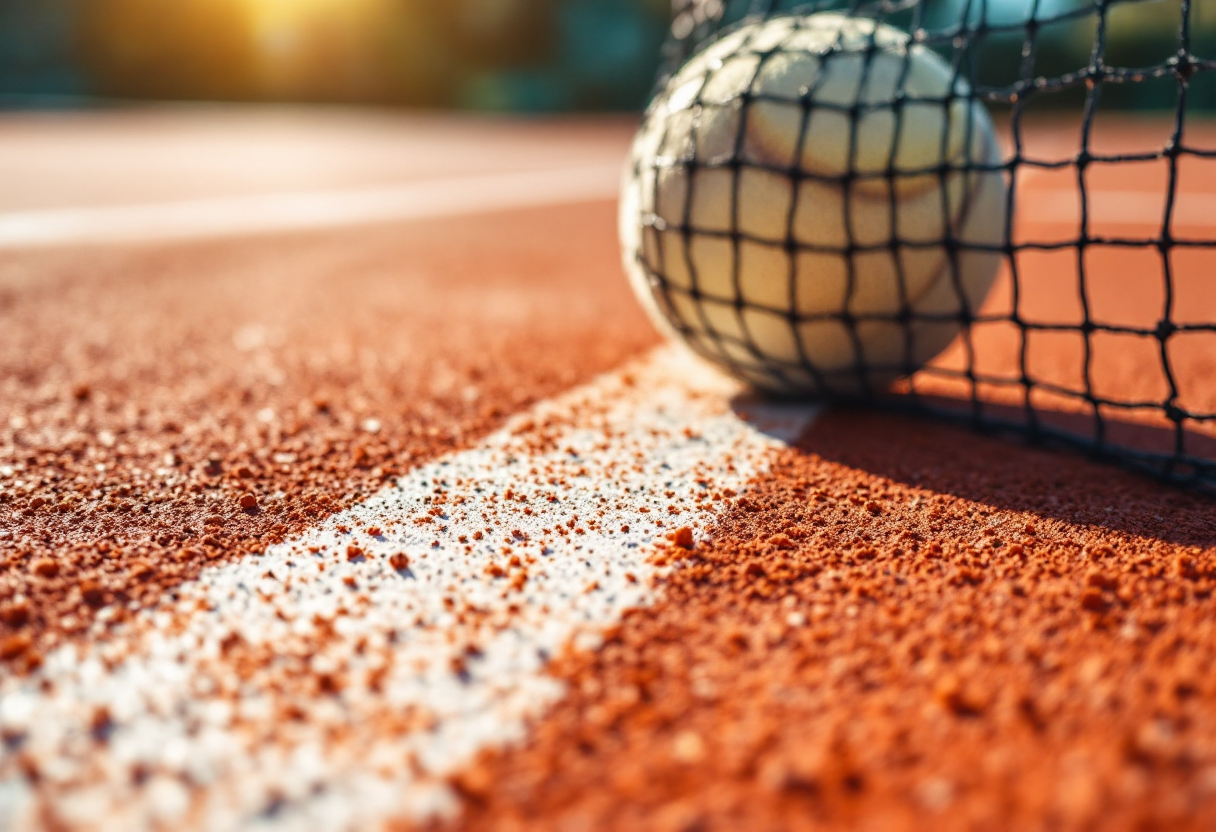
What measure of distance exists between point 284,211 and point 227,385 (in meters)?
4.13

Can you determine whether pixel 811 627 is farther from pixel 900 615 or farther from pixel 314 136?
pixel 314 136

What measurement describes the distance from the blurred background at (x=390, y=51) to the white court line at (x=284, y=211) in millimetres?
18634

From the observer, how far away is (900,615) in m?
1.24

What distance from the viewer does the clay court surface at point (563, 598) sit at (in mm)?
948

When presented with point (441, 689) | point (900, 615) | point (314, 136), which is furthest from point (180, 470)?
point (314, 136)

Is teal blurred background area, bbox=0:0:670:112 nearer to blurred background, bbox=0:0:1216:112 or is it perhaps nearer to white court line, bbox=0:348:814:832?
blurred background, bbox=0:0:1216:112

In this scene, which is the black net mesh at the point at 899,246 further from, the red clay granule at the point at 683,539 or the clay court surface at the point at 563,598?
the red clay granule at the point at 683,539

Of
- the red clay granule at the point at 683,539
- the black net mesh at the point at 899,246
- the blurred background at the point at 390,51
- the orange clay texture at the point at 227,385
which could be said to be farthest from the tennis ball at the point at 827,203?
the blurred background at the point at 390,51

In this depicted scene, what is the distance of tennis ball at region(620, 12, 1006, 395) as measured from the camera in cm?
187

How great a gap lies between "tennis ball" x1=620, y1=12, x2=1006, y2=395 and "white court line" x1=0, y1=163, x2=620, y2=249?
11.8 ft

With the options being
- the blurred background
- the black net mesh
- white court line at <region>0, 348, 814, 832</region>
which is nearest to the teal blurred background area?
the blurred background

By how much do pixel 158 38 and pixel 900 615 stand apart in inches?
1212

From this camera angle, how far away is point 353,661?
115 centimetres

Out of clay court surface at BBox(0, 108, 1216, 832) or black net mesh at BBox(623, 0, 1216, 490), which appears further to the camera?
black net mesh at BBox(623, 0, 1216, 490)
